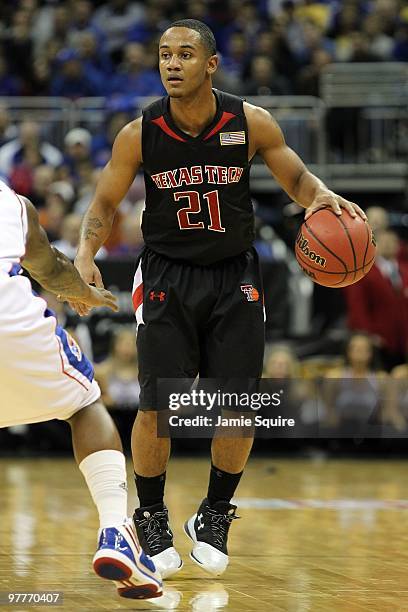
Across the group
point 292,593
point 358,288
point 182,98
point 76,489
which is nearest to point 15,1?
point 358,288

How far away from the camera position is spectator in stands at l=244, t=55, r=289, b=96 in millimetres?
13914

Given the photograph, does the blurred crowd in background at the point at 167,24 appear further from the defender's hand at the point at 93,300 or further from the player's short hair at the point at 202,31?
the defender's hand at the point at 93,300

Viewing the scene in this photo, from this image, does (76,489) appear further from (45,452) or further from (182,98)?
(182,98)

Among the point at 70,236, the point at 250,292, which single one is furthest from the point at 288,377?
the point at 250,292

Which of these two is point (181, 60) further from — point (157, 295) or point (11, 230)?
point (11, 230)

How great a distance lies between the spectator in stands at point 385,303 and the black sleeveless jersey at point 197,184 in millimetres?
5699

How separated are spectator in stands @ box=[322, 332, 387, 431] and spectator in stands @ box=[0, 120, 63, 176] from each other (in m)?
4.26

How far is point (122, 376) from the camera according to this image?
10.8 meters

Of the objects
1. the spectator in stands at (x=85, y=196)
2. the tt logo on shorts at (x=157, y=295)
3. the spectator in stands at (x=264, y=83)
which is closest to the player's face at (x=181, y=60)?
the tt logo on shorts at (x=157, y=295)

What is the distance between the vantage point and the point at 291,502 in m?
8.07

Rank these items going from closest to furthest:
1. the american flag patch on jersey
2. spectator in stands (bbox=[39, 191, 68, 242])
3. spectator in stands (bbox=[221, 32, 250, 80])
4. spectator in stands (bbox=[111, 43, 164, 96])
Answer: the american flag patch on jersey → spectator in stands (bbox=[39, 191, 68, 242]) → spectator in stands (bbox=[111, 43, 164, 96]) → spectator in stands (bbox=[221, 32, 250, 80])

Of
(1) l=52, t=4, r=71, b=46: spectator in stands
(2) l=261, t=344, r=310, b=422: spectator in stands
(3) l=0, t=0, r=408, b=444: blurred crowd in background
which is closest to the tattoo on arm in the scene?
(2) l=261, t=344, r=310, b=422: spectator in stands

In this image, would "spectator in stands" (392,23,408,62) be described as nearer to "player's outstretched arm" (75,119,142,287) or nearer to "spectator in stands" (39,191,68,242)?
"spectator in stands" (39,191,68,242)

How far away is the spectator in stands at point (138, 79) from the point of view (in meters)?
14.2
